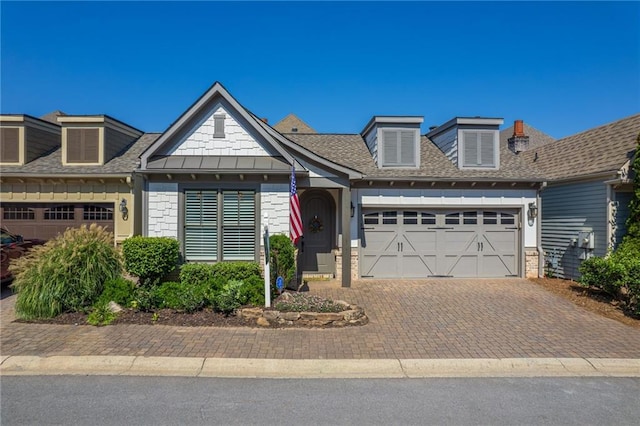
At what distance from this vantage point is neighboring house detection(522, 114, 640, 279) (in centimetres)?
1098

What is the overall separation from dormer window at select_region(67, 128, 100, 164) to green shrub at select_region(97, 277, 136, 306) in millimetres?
6421

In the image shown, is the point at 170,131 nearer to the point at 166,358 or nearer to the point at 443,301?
the point at 166,358

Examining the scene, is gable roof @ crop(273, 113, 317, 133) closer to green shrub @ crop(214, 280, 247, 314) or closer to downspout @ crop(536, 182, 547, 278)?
downspout @ crop(536, 182, 547, 278)

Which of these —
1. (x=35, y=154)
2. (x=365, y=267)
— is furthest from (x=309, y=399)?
(x=35, y=154)

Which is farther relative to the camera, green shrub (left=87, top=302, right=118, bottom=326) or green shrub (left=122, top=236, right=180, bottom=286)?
green shrub (left=122, top=236, right=180, bottom=286)

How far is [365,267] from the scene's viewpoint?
12281mm

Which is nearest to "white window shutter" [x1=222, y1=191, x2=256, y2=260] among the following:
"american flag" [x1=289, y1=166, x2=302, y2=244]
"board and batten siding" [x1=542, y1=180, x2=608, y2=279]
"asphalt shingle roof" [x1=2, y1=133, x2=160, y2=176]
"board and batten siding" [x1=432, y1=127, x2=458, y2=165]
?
"american flag" [x1=289, y1=166, x2=302, y2=244]

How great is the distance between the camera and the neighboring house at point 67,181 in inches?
488

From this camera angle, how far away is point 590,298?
386 inches

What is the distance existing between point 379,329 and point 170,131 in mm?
7505

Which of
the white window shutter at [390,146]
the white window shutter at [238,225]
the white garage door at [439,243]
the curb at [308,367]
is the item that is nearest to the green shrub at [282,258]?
the white window shutter at [238,225]

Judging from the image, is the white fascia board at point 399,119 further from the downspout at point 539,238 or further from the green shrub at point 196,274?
the green shrub at point 196,274

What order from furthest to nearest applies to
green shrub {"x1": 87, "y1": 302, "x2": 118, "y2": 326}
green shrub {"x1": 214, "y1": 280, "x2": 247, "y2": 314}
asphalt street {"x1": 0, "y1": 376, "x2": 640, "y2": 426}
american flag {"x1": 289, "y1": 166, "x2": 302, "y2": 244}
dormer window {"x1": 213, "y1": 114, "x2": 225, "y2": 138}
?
dormer window {"x1": 213, "y1": 114, "x2": 225, "y2": 138} → american flag {"x1": 289, "y1": 166, "x2": 302, "y2": 244} → green shrub {"x1": 214, "y1": 280, "x2": 247, "y2": 314} → green shrub {"x1": 87, "y1": 302, "x2": 118, "y2": 326} → asphalt street {"x1": 0, "y1": 376, "x2": 640, "y2": 426}

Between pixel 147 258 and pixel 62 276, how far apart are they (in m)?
1.76
